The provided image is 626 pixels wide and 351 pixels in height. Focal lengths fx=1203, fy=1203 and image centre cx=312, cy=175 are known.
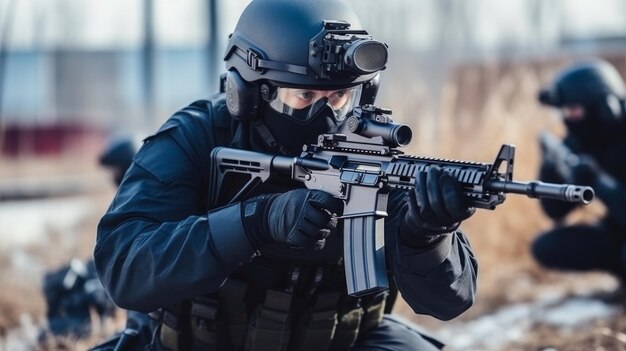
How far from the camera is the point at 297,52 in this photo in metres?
3.68

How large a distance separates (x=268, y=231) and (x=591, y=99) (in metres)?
4.41

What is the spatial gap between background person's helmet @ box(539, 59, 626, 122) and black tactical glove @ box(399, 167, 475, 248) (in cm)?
444

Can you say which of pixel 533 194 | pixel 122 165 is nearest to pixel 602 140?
pixel 122 165

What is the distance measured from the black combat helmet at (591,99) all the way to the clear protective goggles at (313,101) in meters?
4.02

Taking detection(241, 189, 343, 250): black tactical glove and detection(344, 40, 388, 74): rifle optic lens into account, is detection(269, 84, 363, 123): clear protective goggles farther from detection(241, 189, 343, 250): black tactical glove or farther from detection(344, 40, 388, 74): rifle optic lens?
detection(241, 189, 343, 250): black tactical glove

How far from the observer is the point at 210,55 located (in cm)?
1155

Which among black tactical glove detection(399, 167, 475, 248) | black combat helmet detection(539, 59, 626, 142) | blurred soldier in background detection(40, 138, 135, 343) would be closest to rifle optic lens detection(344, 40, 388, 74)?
black tactical glove detection(399, 167, 475, 248)

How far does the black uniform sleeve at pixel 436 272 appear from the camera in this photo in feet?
11.0

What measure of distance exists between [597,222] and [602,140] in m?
0.67

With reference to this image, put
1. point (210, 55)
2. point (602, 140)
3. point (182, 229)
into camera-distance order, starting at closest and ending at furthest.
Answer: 1. point (182, 229)
2. point (602, 140)
3. point (210, 55)

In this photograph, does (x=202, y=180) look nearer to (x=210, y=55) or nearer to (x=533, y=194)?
(x=533, y=194)

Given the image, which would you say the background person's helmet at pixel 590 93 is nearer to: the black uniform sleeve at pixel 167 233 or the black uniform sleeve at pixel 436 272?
the black uniform sleeve at pixel 436 272

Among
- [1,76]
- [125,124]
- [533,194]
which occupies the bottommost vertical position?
[125,124]

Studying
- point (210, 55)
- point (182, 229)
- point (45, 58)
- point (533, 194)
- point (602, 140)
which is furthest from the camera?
point (45, 58)
